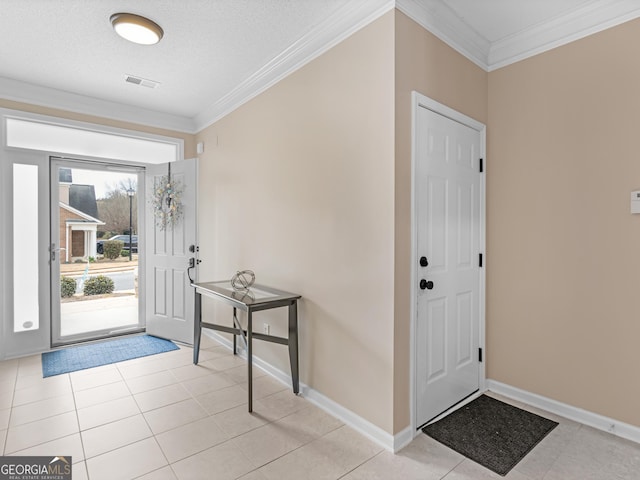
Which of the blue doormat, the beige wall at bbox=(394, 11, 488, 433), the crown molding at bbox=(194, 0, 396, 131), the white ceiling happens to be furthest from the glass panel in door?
the beige wall at bbox=(394, 11, 488, 433)

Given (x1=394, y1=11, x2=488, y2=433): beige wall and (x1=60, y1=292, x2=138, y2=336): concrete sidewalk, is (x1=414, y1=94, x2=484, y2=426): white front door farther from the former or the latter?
(x1=60, y1=292, x2=138, y2=336): concrete sidewalk

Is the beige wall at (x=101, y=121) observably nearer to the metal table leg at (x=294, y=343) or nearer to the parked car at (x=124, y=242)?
the parked car at (x=124, y=242)

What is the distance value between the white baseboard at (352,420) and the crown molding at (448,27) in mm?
Answer: 2569

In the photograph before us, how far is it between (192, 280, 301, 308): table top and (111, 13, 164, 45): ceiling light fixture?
2.03 meters

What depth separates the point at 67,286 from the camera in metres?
4.03

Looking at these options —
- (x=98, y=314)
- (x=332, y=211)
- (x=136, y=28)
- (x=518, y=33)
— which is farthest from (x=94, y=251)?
(x=518, y=33)

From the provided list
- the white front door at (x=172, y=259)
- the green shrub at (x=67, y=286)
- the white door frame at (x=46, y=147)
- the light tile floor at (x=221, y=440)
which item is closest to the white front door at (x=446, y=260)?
the light tile floor at (x=221, y=440)

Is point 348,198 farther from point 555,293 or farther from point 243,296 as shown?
point 555,293

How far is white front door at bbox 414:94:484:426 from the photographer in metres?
2.27

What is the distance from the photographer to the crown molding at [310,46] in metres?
2.19

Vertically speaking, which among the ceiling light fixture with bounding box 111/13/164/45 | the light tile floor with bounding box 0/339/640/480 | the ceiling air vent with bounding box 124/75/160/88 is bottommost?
the light tile floor with bounding box 0/339/640/480

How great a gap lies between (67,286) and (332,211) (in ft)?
11.4

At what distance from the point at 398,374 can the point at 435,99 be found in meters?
1.82

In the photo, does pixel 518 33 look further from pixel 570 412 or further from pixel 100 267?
pixel 100 267
